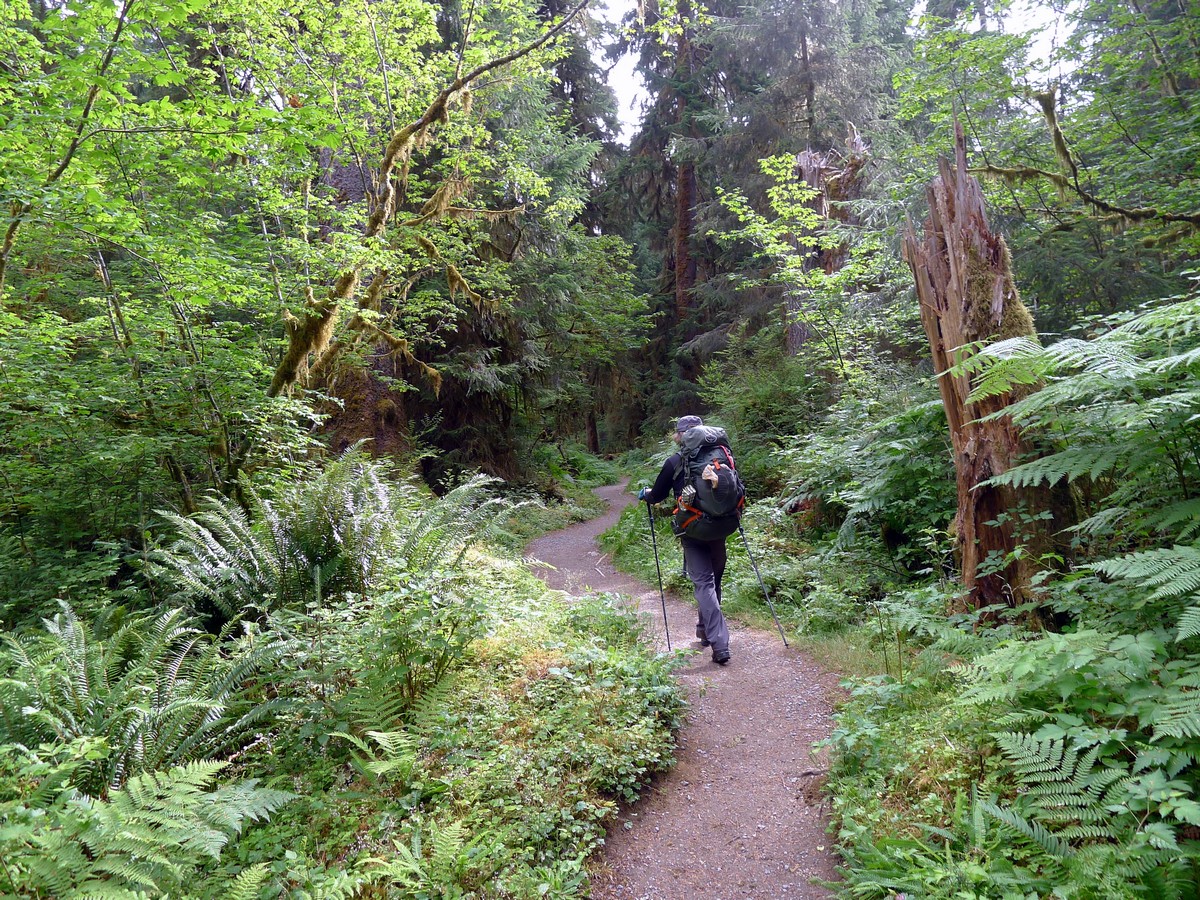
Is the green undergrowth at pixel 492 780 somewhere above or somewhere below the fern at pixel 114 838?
below

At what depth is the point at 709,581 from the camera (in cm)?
575

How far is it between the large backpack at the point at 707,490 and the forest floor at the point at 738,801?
126 cm

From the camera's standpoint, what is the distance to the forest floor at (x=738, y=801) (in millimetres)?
3078

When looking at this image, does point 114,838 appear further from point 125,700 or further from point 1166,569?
point 1166,569

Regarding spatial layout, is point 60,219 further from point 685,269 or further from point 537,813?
point 685,269

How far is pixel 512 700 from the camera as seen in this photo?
431cm

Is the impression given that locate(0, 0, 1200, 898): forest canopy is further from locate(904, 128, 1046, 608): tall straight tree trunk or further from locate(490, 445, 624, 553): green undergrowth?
locate(490, 445, 624, 553): green undergrowth

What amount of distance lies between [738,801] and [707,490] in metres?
2.53

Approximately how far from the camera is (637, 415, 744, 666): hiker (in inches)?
222

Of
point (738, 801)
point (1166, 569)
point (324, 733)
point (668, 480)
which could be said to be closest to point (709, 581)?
point (668, 480)

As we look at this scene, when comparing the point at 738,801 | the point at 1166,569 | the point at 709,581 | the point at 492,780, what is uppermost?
the point at 1166,569

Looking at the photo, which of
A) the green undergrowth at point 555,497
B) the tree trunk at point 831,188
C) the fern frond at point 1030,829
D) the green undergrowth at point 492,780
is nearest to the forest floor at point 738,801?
the green undergrowth at point 492,780

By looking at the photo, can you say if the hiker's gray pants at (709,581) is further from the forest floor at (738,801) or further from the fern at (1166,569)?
the fern at (1166,569)

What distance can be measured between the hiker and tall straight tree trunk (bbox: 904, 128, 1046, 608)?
1.89 metres
